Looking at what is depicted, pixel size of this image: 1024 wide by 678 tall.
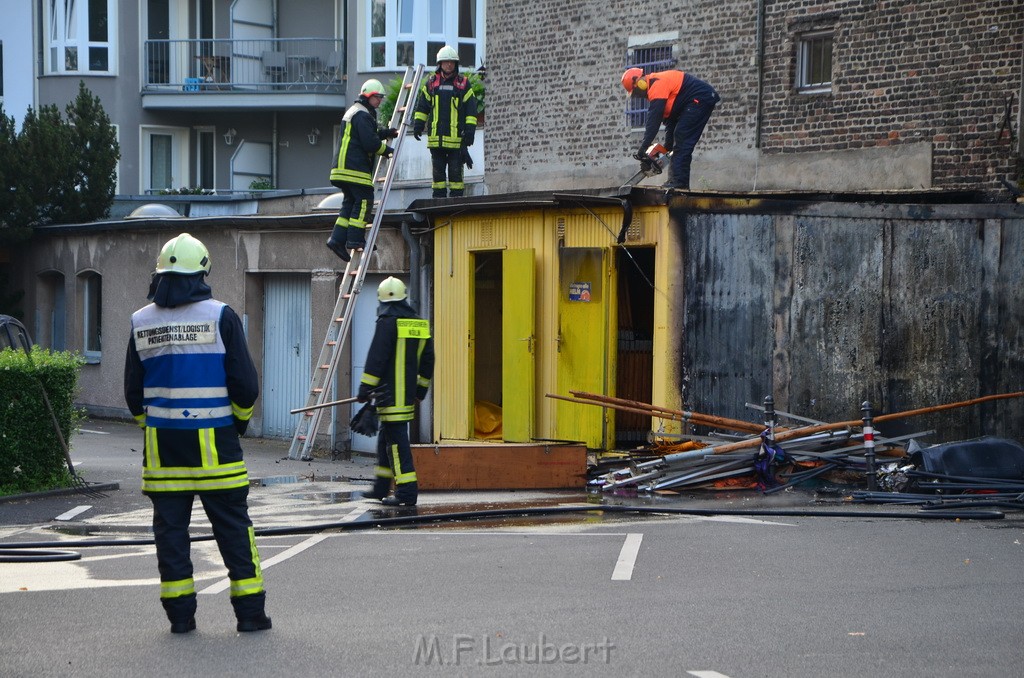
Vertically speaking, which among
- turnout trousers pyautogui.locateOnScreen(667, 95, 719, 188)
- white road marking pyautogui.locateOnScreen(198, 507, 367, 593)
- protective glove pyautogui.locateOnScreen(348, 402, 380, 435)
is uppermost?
turnout trousers pyautogui.locateOnScreen(667, 95, 719, 188)

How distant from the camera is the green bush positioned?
1234 cm

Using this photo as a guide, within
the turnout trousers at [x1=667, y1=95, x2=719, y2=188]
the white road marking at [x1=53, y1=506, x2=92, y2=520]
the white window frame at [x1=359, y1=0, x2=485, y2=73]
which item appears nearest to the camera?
the white road marking at [x1=53, y1=506, x2=92, y2=520]

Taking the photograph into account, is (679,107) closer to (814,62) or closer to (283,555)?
(814,62)

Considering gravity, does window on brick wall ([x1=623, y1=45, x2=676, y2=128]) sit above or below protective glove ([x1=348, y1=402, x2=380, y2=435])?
above

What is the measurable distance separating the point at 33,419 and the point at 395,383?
3510 mm

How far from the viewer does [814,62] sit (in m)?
19.8

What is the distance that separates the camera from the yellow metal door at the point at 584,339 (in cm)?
1498

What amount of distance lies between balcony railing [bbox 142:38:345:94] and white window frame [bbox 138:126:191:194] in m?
1.25

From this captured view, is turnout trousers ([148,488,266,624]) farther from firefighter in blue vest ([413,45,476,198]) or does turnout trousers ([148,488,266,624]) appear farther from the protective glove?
firefighter in blue vest ([413,45,476,198])

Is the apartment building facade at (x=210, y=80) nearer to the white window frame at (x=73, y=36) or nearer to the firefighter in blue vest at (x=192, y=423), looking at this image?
the white window frame at (x=73, y=36)

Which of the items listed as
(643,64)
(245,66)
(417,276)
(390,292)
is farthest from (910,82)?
(245,66)

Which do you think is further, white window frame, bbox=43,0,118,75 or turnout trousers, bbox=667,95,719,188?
white window frame, bbox=43,0,118,75

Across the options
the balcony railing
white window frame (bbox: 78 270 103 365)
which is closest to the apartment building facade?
the balcony railing

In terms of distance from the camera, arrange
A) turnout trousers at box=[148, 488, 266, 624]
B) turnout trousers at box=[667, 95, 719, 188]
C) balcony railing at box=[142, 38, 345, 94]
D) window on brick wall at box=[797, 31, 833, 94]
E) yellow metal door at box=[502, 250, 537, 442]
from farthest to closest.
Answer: balcony railing at box=[142, 38, 345, 94]
window on brick wall at box=[797, 31, 833, 94]
turnout trousers at box=[667, 95, 719, 188]
yellow metal door at box=[502, 250, 537, 442]
turnout trousers at box=[148, 488, 266, 624]
